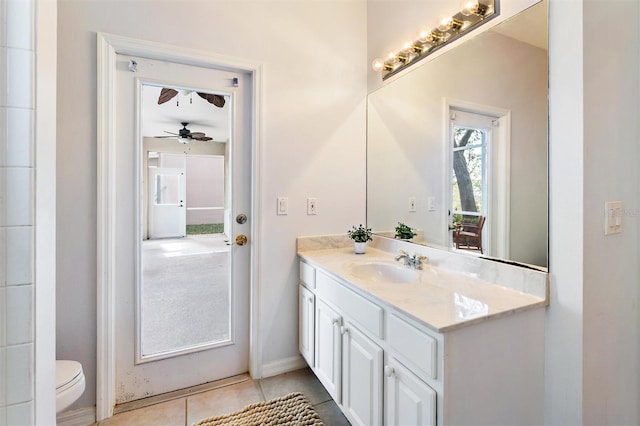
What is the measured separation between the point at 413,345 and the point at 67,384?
1.48 meters

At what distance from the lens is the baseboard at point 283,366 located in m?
1.99

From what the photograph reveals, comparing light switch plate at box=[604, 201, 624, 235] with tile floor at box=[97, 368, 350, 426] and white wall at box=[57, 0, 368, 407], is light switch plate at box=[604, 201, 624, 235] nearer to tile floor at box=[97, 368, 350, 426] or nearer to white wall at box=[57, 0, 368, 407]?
white wall at box=[57, 0, 368, 407]

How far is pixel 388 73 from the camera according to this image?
2.06 metres

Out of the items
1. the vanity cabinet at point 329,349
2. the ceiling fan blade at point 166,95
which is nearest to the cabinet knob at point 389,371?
the vanity cabinet at point 329,349

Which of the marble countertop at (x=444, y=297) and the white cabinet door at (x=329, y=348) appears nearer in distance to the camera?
the marble countertop at (x=444, y=297)

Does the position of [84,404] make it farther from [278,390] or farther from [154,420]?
[278,390]

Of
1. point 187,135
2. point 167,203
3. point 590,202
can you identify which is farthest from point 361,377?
point 187,135

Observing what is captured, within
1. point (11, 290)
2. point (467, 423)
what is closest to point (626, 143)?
point (467, 423)

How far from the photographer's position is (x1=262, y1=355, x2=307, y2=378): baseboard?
6.52ft

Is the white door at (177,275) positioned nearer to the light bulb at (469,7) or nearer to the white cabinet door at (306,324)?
the white cabinet door at (306,324)

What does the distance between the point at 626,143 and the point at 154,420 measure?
8.41ft

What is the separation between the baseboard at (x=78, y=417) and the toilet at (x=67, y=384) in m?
0.31

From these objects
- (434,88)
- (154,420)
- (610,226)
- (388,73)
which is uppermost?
(388,73)

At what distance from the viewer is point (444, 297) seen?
121 cm
